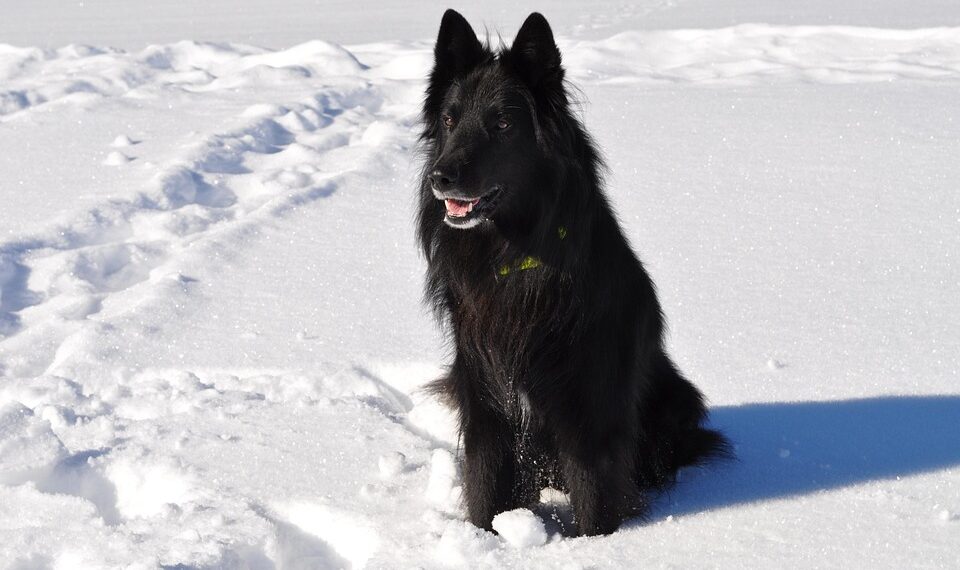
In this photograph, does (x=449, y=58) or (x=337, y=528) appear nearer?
(x=449, y=58)

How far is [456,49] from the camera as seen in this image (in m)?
2.66

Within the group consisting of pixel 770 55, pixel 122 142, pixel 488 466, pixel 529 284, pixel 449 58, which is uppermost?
pixel 449 58

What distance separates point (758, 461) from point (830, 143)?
400cm

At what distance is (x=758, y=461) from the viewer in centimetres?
310

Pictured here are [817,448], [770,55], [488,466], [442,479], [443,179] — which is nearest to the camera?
[443,179]

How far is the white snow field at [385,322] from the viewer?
271cm

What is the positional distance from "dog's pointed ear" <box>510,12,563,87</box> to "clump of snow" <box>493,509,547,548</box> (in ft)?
3.82

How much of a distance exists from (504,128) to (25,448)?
1906 millimetres

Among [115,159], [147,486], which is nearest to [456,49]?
[147,486]

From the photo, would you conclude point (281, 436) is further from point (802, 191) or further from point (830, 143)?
point (830, 143)

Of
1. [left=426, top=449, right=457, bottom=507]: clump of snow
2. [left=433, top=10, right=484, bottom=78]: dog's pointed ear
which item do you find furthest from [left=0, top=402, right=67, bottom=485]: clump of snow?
[left=433, top=10, right=484, bottom=78]: dog's pointed ear

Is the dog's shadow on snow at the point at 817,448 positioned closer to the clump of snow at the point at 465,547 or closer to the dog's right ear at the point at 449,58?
the clump of snow at the point at 465,547

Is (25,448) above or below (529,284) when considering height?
below

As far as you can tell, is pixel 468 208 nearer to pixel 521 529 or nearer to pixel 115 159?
pixel 521 529
